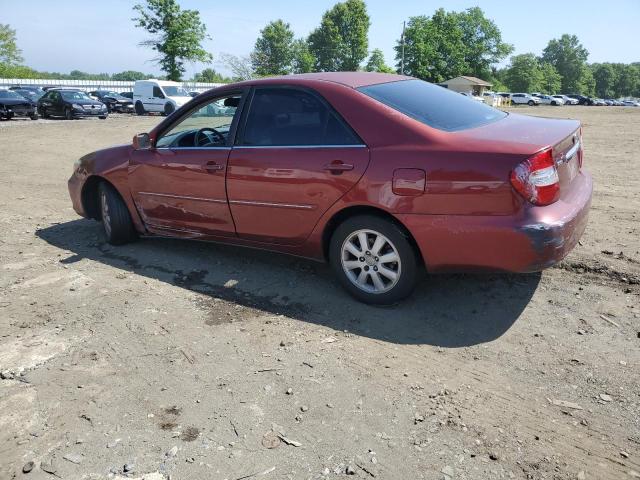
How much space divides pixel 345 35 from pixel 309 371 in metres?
98.9

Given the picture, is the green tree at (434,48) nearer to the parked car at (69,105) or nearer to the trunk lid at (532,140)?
the parked car at (69,105)

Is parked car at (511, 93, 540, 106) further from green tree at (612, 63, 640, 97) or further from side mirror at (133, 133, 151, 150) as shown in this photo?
green tree at (612, 63, 640, 97)

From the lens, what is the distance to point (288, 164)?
3990 millimetres

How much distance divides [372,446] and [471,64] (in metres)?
103

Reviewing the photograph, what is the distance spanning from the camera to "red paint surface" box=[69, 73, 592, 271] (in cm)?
325

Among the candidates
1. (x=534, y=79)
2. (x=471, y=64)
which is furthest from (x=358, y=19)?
(x=534, y=79)

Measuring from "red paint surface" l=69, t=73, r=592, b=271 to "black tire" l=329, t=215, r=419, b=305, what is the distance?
108 mm

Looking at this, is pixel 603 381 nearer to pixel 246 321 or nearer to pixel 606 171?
pixel 246 321

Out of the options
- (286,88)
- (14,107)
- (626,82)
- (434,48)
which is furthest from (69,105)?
(626,82)

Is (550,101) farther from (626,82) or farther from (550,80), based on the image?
(626,82)

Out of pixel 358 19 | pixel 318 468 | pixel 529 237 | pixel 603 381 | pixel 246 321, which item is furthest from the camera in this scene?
pixel 358 19

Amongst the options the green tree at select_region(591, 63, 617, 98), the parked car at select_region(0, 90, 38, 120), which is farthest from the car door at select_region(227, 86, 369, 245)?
the green tree at select_region(591, 63, 617, 98)

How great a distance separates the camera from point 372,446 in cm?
247

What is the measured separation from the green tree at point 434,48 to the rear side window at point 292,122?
85.4 m
